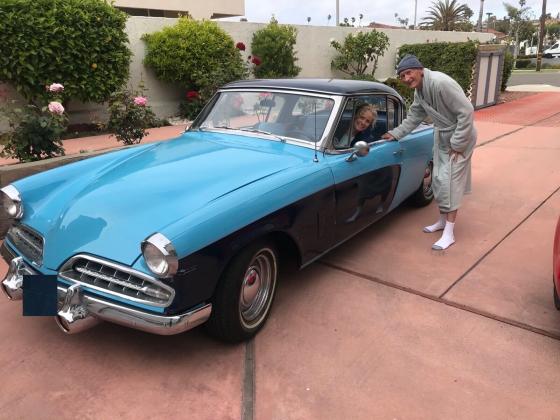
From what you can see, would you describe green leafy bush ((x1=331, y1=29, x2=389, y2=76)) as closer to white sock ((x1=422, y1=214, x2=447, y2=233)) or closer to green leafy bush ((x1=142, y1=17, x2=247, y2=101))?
green leafy bush ((x1=142, y1=17, x2=247, y2=101))

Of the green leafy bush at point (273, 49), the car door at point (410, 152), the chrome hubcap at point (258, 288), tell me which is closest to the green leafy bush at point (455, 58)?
the green leafy bush at point (273, 49)

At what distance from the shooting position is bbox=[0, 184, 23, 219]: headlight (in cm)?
287

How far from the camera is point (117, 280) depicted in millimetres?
2307

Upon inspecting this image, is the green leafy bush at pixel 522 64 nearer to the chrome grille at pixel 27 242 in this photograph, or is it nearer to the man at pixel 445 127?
the man at pixel 445 127

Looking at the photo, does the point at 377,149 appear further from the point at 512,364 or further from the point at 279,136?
the point at 512,364

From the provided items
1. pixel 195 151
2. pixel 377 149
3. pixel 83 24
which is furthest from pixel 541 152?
pixel 83 24

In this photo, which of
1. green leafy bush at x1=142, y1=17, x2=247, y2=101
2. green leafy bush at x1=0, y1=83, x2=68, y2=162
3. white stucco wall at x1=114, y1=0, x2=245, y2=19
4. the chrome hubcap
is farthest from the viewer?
white stucco wall at x1=114, y1=0, x2=245, y2=19

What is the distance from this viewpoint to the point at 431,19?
5750cm

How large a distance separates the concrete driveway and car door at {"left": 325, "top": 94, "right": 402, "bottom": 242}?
17.2 inches

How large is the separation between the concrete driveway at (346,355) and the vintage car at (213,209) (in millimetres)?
308

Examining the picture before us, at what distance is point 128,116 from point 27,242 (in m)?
3.42

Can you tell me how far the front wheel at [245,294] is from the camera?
2.53 meters

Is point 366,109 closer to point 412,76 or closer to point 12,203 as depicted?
point 412,76

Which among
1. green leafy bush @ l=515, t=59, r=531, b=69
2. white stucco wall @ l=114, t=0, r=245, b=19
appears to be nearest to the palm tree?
green leafy bush @ l=515, t=59, r=531, b=69
